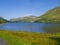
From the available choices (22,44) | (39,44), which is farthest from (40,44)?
(22,44)

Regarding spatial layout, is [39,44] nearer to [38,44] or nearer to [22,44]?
[38,44]

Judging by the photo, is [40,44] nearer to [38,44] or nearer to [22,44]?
[38,44]

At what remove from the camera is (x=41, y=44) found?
25.7 m

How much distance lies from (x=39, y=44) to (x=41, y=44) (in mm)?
315

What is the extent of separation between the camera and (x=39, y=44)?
1018 inches

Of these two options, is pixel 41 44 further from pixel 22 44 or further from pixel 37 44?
pixel 22 44

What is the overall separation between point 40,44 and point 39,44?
0.15 meters

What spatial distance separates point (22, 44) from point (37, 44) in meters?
2.23

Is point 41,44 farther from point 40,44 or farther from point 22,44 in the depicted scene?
point 22,44

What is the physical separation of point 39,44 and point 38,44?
0.16 meters

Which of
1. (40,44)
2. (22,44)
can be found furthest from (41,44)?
(22,44)

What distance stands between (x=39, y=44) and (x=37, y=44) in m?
0.30

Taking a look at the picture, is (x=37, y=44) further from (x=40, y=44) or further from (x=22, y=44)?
(x=22, y=44)

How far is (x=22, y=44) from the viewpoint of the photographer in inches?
1017
